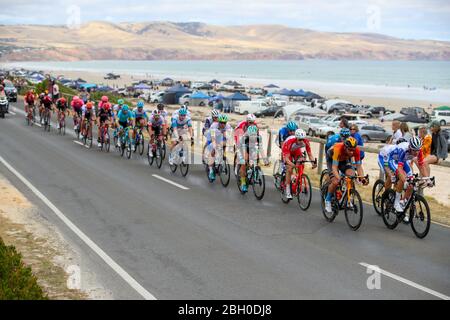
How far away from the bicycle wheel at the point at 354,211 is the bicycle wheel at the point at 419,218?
3.00 ft

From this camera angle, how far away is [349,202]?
11266 mm

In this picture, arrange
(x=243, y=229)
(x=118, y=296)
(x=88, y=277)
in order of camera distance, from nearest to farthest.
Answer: (x=118, y=296) → (x=88, y=277) → (x=243, y=229)

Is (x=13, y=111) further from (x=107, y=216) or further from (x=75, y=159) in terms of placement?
(x=107, y=216)

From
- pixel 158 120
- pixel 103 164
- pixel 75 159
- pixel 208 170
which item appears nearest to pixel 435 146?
pixel 208 170

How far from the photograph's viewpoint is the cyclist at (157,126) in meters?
18.2

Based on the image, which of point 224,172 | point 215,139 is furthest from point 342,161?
point 224,172

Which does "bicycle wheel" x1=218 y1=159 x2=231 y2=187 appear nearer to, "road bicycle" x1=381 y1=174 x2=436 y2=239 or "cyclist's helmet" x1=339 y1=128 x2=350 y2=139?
"cyclist's helmet" x1=339 y1=128 x2=350 y2=139

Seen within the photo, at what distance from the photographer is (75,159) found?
66.8ft

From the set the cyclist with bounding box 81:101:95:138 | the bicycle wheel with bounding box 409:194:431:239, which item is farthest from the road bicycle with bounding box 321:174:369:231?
the cyclist with bounding box 81:101:95:138

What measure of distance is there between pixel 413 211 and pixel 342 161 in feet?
5.37

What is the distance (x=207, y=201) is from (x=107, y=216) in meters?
2.57

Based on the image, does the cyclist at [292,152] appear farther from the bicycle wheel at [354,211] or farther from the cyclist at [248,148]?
A: the bicycle wheel at [354,211]

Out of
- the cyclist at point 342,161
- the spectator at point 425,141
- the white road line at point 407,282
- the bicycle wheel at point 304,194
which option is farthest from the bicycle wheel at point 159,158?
the white road line at point 407,282

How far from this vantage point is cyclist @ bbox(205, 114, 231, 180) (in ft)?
50.4
